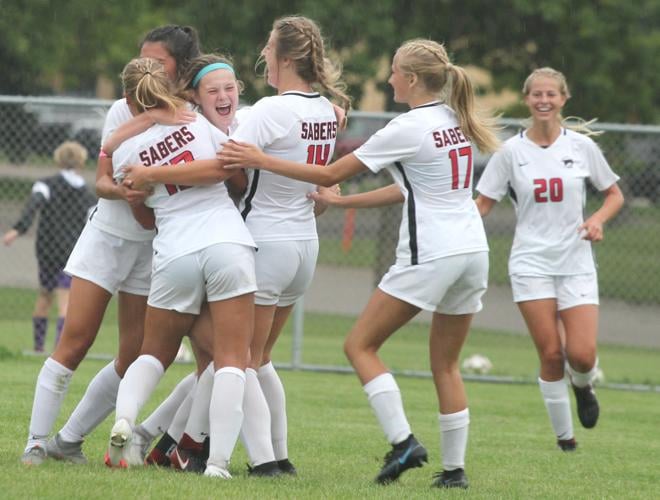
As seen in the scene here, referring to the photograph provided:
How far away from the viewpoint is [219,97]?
6016mm

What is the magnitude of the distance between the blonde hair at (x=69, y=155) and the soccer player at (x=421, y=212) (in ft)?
23.7

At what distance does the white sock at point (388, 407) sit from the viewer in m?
5.97

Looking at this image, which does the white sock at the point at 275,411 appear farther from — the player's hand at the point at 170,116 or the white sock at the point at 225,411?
the player's hand at the point at 170,116

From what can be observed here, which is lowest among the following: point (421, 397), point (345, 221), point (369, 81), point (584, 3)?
point (421, 397)

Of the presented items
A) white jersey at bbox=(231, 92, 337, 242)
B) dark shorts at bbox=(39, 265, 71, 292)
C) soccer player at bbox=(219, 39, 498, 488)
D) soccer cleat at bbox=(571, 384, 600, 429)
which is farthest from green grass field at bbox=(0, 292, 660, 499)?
white jersey at bbox=(231, 92, 337, 242)

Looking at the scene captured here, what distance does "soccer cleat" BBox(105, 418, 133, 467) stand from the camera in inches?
221

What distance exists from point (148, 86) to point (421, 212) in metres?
1.33

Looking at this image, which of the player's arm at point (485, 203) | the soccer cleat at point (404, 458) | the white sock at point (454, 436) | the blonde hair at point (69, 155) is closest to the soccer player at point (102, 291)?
the soccer cleat at point (404, 458)

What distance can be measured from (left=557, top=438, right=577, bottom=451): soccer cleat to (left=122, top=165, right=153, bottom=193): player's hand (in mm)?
3552

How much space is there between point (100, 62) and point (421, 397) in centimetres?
2213

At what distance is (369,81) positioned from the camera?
18625 millimetres

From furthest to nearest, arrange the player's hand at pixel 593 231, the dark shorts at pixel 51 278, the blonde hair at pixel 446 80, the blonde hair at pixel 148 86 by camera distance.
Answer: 1. the dark shorts at pixel 51 278
2. the player's hand at pixel 593 231
3. the blonde hair at pixel 446 80
4. the blonde hair at pixel 148 86

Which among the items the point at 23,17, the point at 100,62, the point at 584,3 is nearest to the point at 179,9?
the point at 584,3

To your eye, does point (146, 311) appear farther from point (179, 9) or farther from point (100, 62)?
point (100, 62)
